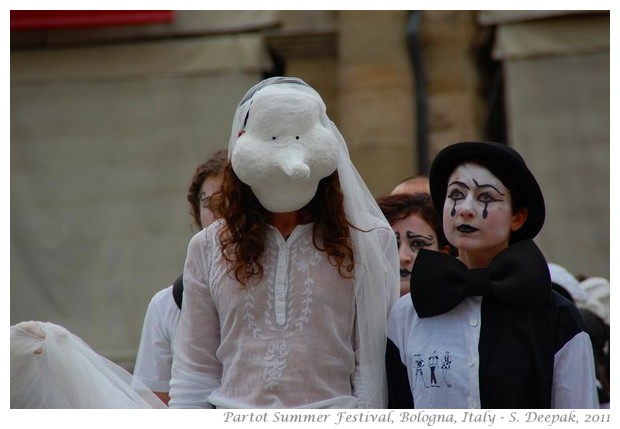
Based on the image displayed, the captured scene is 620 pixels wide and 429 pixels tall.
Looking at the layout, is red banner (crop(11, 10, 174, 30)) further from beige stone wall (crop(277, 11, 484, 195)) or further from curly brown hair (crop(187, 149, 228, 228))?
curly brown hair (crop(187, 149, 228, 228))

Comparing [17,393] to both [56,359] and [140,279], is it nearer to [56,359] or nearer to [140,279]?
[56,359]

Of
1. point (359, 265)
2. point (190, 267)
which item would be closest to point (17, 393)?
point (190, 267)

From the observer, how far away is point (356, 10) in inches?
334

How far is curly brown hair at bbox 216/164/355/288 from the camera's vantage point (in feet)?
12.9

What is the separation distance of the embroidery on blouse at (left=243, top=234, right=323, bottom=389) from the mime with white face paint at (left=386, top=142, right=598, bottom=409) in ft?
0.97

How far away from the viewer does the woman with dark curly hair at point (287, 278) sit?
151 inches

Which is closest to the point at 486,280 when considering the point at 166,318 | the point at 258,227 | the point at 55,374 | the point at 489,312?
the point at 489,312

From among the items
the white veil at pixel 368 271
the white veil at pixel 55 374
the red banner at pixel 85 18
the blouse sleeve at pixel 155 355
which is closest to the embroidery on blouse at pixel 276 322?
the white veil at pixel 368 271

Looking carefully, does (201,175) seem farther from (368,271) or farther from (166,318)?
(368,271)

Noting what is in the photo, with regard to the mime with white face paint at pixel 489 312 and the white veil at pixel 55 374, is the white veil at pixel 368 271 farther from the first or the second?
the white veil at pixel 55 374

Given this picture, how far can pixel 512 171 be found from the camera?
4.01m

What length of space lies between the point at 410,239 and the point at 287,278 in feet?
2.93

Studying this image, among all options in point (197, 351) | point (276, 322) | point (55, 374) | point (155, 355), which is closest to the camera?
point (55, 374)

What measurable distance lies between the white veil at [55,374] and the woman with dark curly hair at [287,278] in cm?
24
